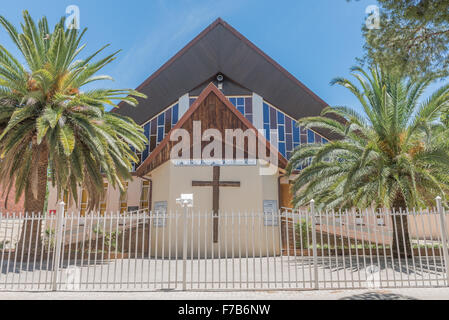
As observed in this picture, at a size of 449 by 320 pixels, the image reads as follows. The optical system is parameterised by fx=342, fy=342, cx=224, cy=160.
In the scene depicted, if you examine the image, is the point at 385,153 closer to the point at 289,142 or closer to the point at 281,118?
the point at 289,142

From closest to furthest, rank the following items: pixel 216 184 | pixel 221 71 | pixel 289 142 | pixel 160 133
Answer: pixel 216 184 < pixel 289 142 < pixel 160 133 < pixel 221 71

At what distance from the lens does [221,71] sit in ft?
75.0

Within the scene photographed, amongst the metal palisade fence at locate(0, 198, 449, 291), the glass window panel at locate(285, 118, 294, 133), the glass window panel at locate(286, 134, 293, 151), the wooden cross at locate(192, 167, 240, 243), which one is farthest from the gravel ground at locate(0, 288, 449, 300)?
the glass window panel at locate(285, 118, 294, 133)

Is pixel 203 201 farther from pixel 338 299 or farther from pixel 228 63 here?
pixel 228 63

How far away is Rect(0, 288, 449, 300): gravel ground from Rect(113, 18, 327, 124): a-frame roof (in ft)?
51.1

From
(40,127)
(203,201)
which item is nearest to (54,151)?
(40,127)

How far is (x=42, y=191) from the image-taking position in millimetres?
12859

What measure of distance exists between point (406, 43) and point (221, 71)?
16119 mm

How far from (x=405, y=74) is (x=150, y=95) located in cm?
1700

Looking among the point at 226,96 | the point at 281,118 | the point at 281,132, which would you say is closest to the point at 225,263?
the point at 281,132

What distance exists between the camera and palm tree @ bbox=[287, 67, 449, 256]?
36.5ft

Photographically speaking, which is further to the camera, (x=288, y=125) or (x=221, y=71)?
(x=221, y=71)

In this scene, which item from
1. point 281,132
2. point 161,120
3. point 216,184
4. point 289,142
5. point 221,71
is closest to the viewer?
point 216,184

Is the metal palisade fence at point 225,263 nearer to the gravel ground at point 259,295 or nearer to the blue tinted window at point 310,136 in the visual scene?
the gravel ground at point 259,295
